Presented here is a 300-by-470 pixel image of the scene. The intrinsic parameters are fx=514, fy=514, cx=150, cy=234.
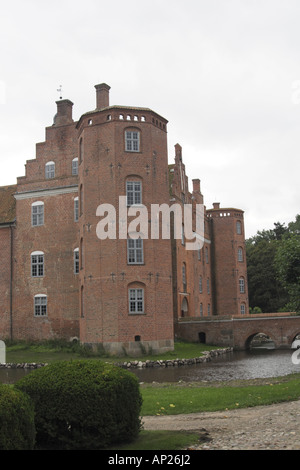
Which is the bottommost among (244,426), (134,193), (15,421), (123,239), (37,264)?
(244,426)

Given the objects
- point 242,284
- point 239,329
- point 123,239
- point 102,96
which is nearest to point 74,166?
point 102,96

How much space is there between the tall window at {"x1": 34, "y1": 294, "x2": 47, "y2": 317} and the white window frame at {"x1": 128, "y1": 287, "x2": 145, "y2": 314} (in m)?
8.59

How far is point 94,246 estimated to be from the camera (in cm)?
3130

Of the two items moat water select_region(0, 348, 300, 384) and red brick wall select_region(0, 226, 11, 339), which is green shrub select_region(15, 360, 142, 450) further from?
red brick wall select_region(0, 226, 11, 339)

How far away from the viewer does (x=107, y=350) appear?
29922 millimetres

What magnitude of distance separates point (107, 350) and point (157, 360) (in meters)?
3.44

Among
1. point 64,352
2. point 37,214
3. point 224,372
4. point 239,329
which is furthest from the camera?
point 239,329

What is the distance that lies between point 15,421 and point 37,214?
32157 mm

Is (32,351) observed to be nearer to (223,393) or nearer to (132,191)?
(132,191)

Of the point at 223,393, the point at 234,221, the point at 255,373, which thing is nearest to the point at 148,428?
the point at 223,393

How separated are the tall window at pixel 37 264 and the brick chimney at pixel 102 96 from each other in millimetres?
11305

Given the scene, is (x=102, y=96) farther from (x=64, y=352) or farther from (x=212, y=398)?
(x=212, y=398)

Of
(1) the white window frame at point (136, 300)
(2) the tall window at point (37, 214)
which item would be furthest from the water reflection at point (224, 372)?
(2) the tall window at point (37, 214)
